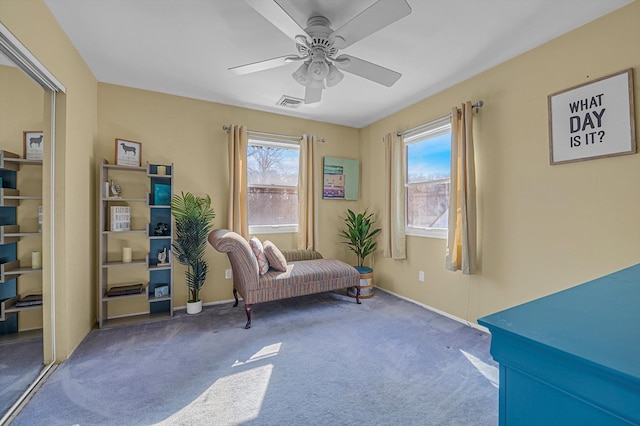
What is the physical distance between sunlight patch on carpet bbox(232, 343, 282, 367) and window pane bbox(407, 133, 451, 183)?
251 centimetres

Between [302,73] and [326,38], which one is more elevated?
[326,38]

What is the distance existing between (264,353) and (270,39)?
259 cm

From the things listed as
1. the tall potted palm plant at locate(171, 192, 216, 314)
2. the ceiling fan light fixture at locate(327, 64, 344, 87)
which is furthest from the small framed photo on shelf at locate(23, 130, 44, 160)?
the ceiling fan light fixture at locate(327, 64, 344, 87)

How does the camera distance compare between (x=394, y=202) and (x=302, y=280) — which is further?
(x=394, y=202)

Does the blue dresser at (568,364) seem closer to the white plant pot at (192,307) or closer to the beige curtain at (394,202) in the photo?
the beige curtain at (394,202)

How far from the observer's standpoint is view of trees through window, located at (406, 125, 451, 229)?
10.4 ft

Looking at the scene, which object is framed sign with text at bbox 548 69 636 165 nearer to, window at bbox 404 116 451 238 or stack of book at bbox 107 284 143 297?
window at bbox 404 116 451 238

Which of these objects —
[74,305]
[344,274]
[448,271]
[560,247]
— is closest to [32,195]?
[74,305]

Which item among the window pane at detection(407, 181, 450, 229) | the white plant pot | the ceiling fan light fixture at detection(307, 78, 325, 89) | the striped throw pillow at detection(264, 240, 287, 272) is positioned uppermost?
the ceiling fan light fixture at detection(307, 78, 325, 89)

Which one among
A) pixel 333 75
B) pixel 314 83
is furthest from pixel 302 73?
pixel 333 75

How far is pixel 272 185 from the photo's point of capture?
151 inches

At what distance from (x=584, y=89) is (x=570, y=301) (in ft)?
6.76

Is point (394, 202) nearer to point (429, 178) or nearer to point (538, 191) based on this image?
point (429, 178)

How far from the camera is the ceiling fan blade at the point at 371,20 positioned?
1.46 m
